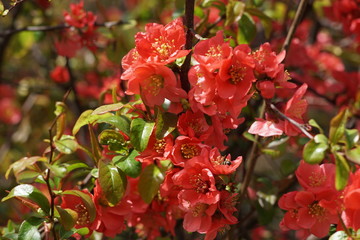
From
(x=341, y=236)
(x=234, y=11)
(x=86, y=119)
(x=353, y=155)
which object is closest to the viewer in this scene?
(x=353, y=155)

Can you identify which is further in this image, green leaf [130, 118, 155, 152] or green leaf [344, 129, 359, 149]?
green leaf [130, 118, 155, 152]

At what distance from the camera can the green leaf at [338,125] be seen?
83cm

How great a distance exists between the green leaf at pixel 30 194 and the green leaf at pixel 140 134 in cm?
21

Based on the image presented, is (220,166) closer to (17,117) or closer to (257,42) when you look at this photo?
(257,42)

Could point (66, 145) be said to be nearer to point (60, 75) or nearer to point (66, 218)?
point (66, 218)

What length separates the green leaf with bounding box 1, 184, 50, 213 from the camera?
3.05ft

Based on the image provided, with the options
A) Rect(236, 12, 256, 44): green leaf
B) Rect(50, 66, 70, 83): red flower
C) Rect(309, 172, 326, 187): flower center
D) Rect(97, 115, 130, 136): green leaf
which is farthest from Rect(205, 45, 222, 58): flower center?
Rect(50, 66, 70, 83): red flower

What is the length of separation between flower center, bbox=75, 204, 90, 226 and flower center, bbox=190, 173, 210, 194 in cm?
25

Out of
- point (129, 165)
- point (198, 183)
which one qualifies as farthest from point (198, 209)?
A: point (129, 165)

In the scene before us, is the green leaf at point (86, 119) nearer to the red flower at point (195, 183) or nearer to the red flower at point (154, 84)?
the red flower at point (154, 84)

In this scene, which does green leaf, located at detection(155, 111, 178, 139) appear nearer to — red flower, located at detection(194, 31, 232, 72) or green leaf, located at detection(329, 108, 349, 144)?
red flower, located at detection(194, 31, 232, 72)

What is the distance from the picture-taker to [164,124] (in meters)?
0.93

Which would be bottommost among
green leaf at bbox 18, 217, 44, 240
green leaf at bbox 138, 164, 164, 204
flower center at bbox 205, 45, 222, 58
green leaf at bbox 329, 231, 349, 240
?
green leaf at bbox 329, 231, 349, 240

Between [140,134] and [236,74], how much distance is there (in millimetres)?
213
